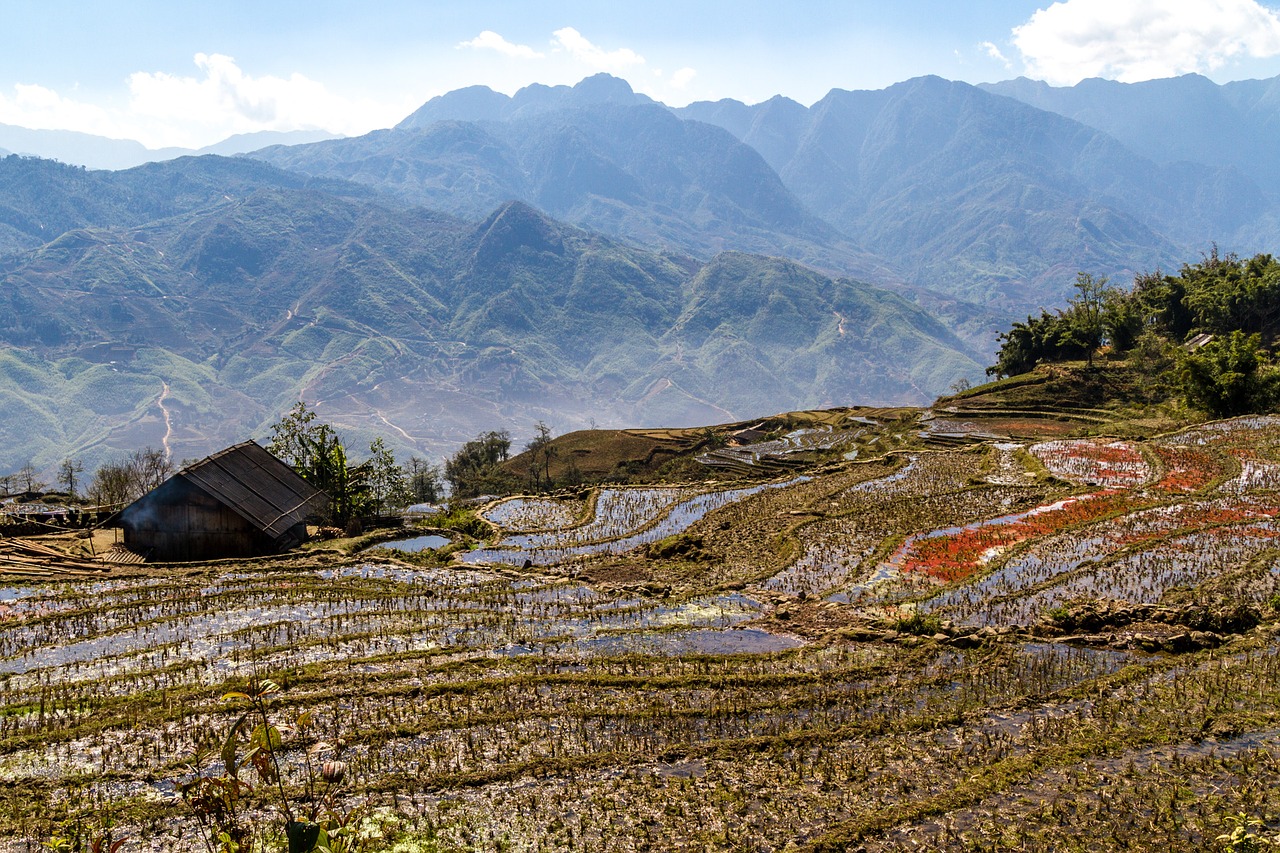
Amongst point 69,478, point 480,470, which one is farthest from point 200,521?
point 480,470

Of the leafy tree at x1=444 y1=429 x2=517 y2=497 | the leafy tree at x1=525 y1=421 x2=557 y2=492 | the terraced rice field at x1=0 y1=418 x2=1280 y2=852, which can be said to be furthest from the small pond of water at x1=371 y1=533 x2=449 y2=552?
the leafy tree at x1=444 y1=429 x2=517 y2=497

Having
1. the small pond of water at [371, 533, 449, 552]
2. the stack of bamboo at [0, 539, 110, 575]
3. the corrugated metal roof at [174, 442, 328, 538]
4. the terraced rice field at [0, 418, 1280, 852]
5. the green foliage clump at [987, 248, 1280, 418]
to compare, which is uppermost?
the green foliage clump at [987, 248, 1280, 418]

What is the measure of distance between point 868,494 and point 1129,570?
14.5 m

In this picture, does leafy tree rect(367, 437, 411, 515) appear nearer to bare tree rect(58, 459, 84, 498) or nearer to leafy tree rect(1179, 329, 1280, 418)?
bare tree rect(58, 459, 84, 498)

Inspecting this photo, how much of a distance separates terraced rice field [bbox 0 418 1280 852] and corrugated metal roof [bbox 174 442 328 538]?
3630mm

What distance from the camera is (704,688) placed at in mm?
18031

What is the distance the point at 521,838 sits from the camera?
487 inches

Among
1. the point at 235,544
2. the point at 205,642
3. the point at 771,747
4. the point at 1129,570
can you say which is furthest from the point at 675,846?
the point at 235,544

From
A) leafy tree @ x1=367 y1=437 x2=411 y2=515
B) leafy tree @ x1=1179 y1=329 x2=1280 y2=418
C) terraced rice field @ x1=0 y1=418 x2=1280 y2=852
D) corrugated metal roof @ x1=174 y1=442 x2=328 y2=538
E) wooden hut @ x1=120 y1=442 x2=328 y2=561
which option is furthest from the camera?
leafy tree @ x1=1179 y1=329 x2=1280 y2=418

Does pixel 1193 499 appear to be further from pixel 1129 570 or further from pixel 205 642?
pixel 205 642

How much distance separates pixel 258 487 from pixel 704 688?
26819 mm

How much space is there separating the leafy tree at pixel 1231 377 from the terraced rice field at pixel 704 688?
2285cm

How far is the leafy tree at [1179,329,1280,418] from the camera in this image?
169ft

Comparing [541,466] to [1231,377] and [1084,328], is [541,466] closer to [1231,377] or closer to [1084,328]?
[1231,377]
